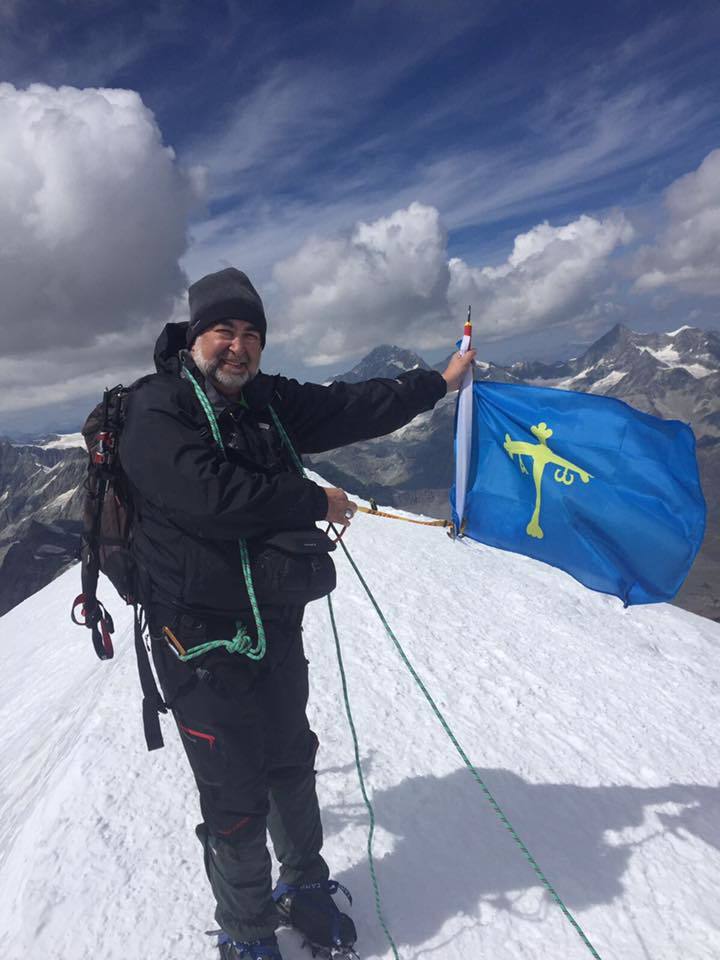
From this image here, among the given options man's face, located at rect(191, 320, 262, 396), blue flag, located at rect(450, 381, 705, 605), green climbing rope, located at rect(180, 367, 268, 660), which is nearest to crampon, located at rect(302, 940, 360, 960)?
green climbing rope, located at rect(180, 367, 268, 660)

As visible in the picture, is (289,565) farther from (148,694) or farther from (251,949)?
(251,949)

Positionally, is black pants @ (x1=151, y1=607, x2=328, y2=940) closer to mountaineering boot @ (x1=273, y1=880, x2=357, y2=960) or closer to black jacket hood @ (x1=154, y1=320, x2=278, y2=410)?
mountaineering boot @ (x1=273, y1=880, x2=357, y2=960)

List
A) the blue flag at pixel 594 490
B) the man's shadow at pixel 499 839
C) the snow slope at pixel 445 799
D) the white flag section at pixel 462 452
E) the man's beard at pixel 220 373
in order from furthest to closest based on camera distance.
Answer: the white flag section at pixel 462 452
the blue flag at pixel 594 490
the man's shadow at pixel 499 839
the snow slope at pixel 445 799
the man's beard at pixel 220 373

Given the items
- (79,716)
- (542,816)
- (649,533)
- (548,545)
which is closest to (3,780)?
(79,716)

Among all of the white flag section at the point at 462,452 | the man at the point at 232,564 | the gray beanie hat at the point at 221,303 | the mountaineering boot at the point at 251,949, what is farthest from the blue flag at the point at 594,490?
the mountaineering boot at the point at 251,949

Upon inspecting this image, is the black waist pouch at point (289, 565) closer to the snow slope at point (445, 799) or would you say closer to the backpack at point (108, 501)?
the backpack at point (108, 501)

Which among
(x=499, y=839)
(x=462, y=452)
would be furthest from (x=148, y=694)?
(x=462, y=452)
